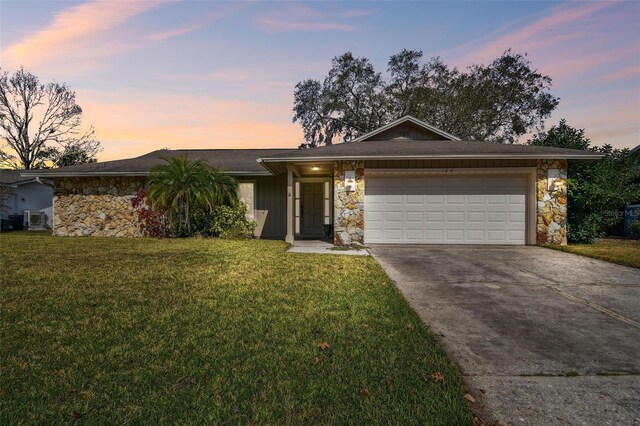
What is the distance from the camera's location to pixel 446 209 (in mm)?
10992

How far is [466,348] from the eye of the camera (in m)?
3.14

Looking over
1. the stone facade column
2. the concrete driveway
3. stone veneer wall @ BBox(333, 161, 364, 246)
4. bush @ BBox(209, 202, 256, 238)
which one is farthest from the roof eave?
the concrete driveway

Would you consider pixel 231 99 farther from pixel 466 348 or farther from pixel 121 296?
pixel 466 348

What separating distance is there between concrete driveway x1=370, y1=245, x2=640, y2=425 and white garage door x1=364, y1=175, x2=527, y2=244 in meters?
3.51

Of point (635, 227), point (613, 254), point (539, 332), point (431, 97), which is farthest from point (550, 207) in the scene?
point (431, 97)

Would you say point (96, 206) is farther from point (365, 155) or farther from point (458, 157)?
point (458, 157)

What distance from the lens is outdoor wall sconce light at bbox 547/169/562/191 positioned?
10469 millimetres

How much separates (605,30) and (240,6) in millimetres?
10149

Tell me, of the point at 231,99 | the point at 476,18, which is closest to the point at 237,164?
the point at 231,99

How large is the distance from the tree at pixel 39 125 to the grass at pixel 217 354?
3064cm

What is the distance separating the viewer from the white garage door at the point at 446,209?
10.9 metres

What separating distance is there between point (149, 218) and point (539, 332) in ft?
44.6

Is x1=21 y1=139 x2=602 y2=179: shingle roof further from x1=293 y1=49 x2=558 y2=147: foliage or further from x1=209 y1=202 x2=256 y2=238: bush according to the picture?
x1=293 y1=49 x2=558 y2=147: foliage

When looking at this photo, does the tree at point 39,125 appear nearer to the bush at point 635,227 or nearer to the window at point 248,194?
the window at point 248,194
